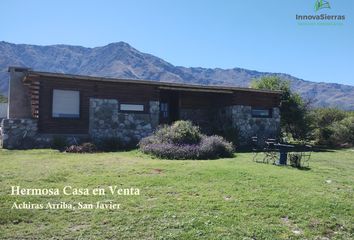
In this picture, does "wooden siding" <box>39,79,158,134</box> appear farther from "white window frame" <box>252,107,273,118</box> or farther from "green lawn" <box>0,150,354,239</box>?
"green lawn" <box>0,150,354,239</box>

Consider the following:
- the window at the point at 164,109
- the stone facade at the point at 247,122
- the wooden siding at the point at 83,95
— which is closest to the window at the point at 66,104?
the wooden siding at the point at 83,95

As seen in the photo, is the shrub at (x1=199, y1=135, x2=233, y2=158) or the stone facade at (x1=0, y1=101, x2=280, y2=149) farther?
the stone facade at (x1=0, y1=101, x2=280, y2=149)

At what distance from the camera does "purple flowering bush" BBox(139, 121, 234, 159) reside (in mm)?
14914

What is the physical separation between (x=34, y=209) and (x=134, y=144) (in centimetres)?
1269

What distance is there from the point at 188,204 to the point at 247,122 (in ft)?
54.1

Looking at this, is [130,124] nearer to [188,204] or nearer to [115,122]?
[115,122]

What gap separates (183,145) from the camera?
15.6 metres

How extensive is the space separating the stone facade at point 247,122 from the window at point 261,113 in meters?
0.22

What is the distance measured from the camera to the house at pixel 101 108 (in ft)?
60.3

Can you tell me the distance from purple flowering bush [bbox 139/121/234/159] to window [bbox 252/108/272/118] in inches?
308

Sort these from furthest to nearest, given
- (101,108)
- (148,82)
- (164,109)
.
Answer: (164,109) → (148,82) → (101,108)

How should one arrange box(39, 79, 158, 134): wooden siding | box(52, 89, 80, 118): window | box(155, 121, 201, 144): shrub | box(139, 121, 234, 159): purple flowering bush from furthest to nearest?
box(52, 89, 80, 118): window
box(39, 79, 158, 134): wooden siding
box(155, 121, 201, 144): shrub
box(139, 121, 234, 159): purple flowering bush

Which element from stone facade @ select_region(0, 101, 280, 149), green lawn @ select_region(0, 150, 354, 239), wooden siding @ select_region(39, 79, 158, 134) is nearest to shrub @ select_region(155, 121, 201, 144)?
stone facade @ select_region(0, 101, 280, 149)

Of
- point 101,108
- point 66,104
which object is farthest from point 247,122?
point 66,104
